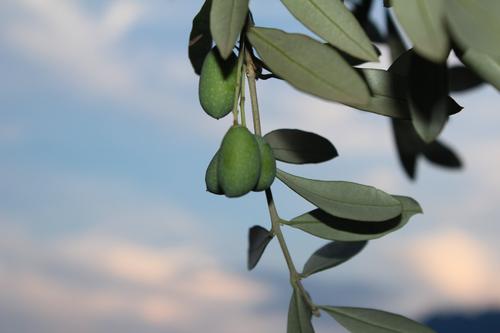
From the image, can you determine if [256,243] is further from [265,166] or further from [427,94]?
[427,94]

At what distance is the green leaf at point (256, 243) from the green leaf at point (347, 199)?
9cm

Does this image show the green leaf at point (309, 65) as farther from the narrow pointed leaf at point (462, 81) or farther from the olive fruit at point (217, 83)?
the narrow pointed leaf at point (462, 81)

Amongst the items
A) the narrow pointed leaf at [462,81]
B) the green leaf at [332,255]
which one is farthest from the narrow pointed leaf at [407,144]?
the green leaf at [332,255]

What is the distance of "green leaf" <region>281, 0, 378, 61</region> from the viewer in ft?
2.43

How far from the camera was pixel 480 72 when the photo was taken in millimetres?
787

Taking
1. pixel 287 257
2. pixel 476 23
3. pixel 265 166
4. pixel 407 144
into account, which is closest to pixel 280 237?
pixel 287 257

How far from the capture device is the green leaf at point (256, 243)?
3.34ft

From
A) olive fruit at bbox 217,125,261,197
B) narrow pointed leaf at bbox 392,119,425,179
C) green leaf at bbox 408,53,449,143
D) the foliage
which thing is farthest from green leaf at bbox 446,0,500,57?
narrow pointed leaf at bbox 392,119,425,179

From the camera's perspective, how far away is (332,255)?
3.71ft

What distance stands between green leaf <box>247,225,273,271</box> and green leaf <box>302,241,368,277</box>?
8cm

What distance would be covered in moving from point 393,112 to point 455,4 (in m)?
0.19

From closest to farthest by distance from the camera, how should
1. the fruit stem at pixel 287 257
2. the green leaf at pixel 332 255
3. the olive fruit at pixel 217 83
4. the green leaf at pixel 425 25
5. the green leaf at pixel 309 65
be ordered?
the green leaf at pixel 425 25, the green leaf at pixel 309 65, the olive fruit at pixel 217 83, the fruit stem at pixel 287 257, the green leaf at pixel 332 255

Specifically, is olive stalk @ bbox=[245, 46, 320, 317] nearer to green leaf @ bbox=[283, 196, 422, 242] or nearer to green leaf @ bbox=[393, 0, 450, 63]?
green leaf @ bbox=[283, 196, 422, 242]

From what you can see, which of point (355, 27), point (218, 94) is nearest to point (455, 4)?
point (355, 27)
